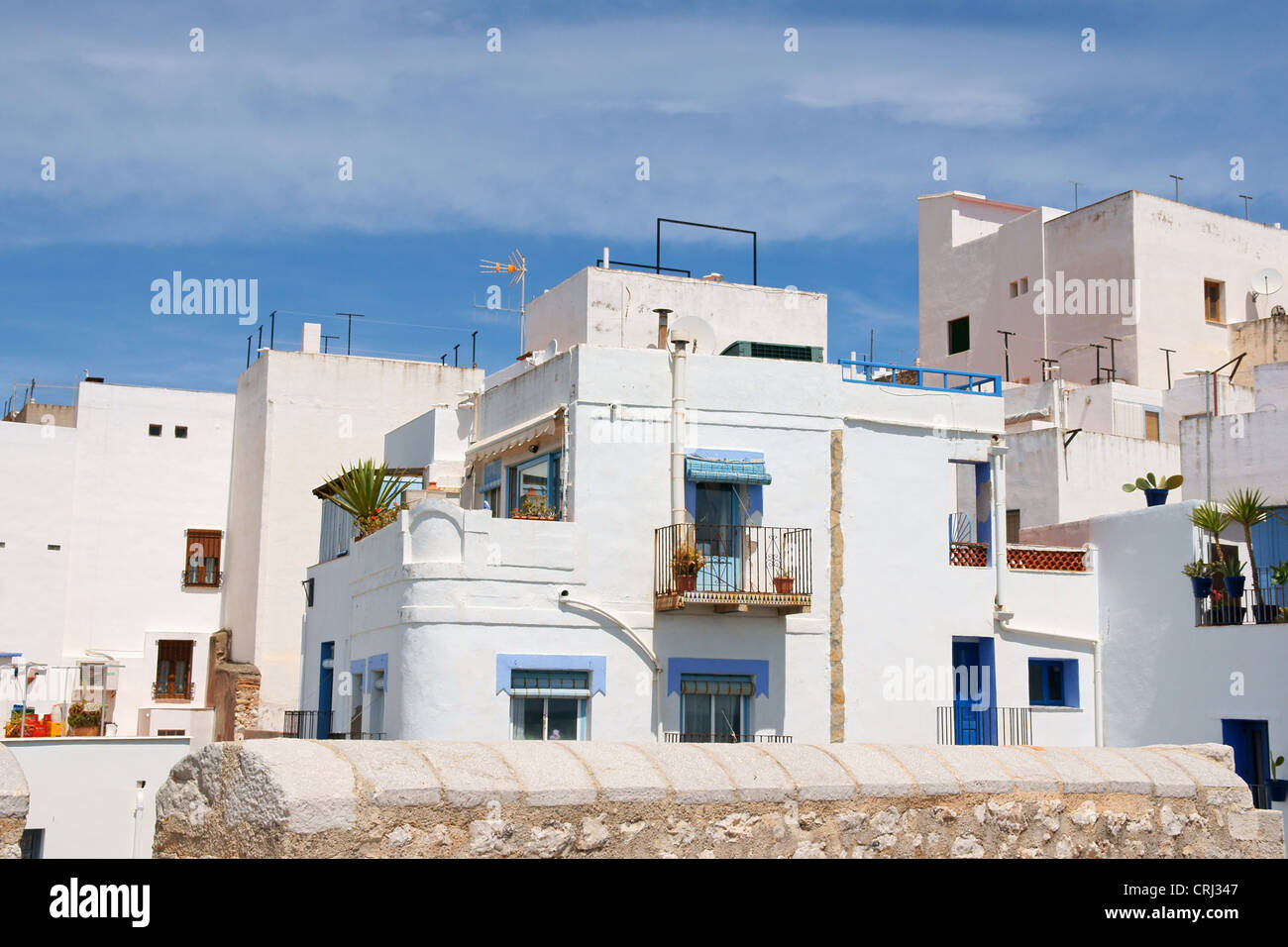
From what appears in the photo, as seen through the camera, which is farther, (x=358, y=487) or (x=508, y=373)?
(x=508, y=373)

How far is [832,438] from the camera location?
875 inches

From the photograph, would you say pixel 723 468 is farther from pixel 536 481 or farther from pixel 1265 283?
pixel 1265 283

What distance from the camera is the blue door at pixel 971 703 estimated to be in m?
22.4

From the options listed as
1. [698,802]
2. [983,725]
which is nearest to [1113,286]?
[983,725]

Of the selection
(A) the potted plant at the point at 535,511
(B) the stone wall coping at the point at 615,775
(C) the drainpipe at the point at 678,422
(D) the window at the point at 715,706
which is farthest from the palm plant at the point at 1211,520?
(B) the stone wall coping at the point at 615,775

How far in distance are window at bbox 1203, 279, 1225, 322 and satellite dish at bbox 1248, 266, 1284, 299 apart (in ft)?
3.53

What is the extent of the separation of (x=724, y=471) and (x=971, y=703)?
5573mm

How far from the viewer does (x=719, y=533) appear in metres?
21.5

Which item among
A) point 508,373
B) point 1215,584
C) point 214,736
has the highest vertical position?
point 508,373

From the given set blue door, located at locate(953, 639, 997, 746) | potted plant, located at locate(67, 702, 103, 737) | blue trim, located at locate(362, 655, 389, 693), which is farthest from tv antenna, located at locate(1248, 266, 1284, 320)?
potted plant, located at locate(67, 702, 103, 737)

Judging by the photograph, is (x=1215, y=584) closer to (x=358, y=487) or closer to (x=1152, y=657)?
(x=1152, y=657)
